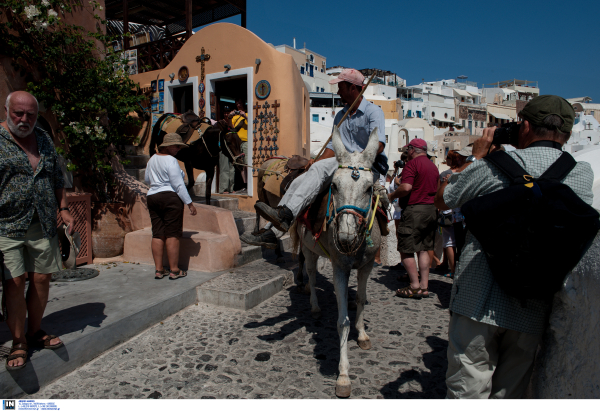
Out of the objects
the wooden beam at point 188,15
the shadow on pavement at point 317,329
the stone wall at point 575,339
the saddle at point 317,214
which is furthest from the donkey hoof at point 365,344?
the wooden beam at point 188,15

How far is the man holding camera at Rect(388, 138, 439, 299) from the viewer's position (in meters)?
5.02

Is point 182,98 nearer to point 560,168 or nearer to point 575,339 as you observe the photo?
point 560,168

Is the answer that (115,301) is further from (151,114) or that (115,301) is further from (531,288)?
(151,114)

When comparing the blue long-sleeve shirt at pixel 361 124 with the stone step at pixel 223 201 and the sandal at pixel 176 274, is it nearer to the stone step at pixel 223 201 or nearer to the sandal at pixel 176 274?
the sandal at pixel 176 274

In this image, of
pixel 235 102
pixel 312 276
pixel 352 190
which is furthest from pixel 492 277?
pixel 235 102

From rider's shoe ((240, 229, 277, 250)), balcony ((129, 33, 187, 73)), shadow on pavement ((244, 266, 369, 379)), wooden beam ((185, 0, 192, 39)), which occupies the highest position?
wooden beam ((185, 0, 192, 39))

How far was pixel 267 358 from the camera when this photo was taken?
350 centimetres

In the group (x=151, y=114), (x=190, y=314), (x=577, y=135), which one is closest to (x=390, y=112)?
(x=577, y=135)

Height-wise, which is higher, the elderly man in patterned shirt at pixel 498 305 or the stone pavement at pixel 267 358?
the elderly man in patterned shirt at pixel 498 305

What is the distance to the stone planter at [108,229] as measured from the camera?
589cm

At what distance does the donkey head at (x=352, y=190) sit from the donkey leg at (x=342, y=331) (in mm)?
653

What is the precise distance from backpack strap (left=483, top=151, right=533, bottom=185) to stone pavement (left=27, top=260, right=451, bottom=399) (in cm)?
203

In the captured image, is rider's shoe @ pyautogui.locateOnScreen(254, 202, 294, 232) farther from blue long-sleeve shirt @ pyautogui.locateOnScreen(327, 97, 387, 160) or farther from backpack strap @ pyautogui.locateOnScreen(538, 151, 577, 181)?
backpack strap @ pyautogui.locateOnScreen(538, 151, 577, 181)

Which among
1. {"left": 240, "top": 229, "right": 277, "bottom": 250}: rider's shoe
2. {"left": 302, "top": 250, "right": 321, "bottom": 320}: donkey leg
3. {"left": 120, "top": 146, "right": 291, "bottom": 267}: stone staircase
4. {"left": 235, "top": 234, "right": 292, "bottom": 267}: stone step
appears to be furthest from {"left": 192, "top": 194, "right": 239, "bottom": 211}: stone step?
{"left": 240, "top": 229, "right": 277, "bottom": 250}: rider's shoe
